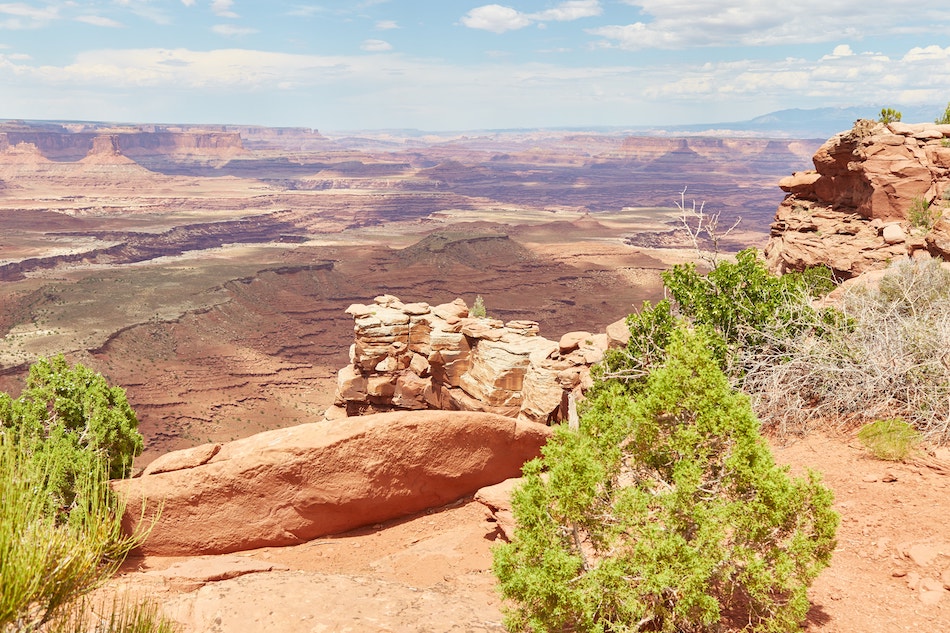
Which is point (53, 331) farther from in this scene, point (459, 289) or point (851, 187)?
point (851, 187)

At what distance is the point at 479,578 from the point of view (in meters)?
9.14

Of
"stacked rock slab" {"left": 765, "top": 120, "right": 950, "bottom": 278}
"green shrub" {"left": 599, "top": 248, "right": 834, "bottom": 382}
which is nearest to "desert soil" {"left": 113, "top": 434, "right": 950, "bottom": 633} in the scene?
"green shrub" {"left": 599, "top": 248, "right": 834, "bottom": 382}

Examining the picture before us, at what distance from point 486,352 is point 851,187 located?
560 inches

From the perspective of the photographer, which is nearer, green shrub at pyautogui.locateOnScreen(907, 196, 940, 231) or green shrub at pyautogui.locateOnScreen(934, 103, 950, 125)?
green shrub at pyautogui.locateOnScreen(907, 196, 940, 231)

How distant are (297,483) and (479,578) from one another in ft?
12.7

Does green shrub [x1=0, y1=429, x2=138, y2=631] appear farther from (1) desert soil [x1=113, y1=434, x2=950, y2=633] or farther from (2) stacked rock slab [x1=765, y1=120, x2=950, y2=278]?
(2) stacked rock slab [x1=765, y1=120, x2=950, y2=278]

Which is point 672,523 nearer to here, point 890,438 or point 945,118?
point 890,438

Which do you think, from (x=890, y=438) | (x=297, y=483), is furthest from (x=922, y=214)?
(x=297, y=483)

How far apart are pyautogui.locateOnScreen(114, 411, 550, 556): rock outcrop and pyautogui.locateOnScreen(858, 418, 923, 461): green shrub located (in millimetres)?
6878

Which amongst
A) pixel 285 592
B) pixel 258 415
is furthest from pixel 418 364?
pixel 258 415

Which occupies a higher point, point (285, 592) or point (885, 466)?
point (885, 466)

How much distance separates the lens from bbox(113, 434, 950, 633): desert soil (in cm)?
628

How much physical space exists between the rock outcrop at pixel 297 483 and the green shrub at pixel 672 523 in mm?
5460

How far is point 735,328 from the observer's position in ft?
42.6
